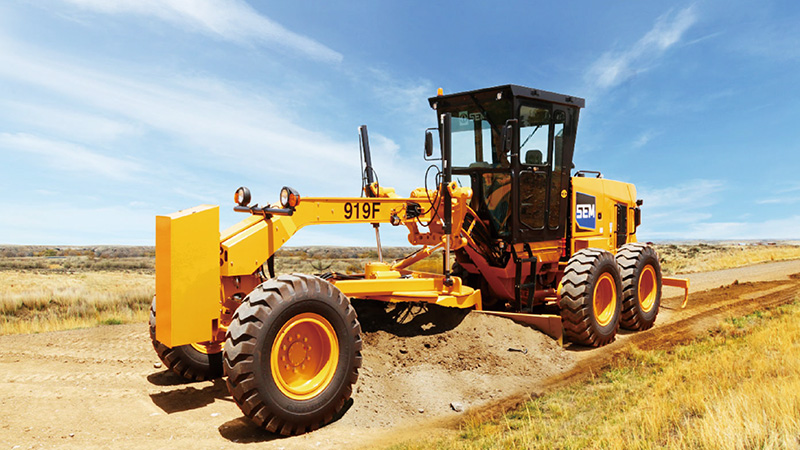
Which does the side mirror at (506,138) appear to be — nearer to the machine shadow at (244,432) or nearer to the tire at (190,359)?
the tire at (190,359)

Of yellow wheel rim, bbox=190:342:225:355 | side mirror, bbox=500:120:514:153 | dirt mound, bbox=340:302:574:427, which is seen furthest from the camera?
side mirror, bbox=500:120:514:153

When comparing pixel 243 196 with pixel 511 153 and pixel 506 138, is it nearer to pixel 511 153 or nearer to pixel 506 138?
pixel 506 138

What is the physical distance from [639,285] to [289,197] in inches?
264

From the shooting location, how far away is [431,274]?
7934 millimetres

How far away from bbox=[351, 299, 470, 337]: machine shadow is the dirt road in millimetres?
25

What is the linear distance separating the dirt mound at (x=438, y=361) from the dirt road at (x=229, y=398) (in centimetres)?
1

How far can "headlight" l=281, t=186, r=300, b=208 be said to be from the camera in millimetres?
5879

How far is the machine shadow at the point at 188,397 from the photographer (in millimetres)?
5574

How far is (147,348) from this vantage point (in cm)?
789

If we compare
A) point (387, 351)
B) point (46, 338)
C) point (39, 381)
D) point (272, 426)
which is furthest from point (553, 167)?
point (46, 338)

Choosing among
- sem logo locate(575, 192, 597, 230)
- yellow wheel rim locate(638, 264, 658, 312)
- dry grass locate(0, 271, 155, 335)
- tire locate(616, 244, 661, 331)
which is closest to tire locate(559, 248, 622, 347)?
tire locate(616, 244, 661, 331)

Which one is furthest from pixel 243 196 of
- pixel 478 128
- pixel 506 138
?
pixel 478 128

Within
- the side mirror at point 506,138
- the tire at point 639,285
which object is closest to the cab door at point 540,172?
the side mirror at point 506,138

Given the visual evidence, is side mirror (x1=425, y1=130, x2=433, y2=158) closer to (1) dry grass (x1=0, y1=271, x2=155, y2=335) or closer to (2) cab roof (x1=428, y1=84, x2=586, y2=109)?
(2) cab roof (x1=428, y1=84, x2=586, y2=109)
